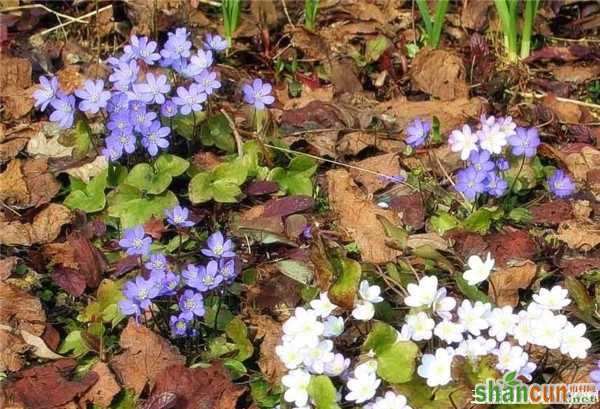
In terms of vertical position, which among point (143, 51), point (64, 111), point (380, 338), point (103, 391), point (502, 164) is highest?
point (143, 51)

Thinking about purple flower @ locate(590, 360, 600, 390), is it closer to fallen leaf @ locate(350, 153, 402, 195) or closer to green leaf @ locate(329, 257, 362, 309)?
green leaf @ locate(329, 257, 362, 309)

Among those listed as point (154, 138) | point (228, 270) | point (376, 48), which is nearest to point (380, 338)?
point (228, 270)

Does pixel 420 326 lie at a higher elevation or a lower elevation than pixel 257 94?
lower

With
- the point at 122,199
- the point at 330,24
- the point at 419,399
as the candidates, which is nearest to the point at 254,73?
the point at 330,24

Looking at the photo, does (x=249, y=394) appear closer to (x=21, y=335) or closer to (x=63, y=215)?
(x=21, y=335)

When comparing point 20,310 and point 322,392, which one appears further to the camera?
point 20,310

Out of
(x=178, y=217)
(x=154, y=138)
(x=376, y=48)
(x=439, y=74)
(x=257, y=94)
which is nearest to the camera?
(x=178, y=217)

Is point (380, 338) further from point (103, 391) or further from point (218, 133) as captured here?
point (218, 133)
